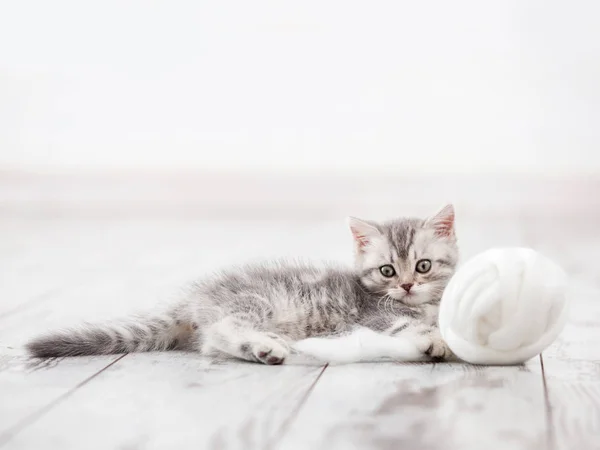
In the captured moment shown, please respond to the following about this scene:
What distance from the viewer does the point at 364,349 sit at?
5.09ft

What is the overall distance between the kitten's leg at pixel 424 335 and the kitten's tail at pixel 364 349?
1 centimetres

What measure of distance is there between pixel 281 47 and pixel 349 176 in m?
0.49

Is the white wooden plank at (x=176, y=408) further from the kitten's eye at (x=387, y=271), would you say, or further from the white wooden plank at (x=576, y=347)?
the white wooden plank at (x=576, y=347)

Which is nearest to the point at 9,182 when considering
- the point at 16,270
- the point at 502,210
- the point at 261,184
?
the point at 16,270

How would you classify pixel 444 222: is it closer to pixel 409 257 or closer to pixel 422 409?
pixel 409 257

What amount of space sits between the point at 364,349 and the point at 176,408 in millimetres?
416

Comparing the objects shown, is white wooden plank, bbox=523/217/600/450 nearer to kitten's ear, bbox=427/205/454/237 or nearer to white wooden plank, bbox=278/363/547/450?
white wooden plank, bbox=278/363/547/450

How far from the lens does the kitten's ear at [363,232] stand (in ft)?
5.71

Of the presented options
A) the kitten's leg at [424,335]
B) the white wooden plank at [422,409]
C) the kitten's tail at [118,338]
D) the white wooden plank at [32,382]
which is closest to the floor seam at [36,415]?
the white wooden plank at [32,382]

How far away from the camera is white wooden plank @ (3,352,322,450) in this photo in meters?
1.15

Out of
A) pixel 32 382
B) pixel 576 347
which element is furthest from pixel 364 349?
pixel 32 382

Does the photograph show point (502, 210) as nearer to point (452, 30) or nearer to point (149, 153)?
point (452, 30)

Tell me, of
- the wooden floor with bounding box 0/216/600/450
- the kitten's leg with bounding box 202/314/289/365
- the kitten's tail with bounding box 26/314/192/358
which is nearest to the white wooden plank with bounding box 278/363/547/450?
the wooden floor with bounding box 0/216/600/450

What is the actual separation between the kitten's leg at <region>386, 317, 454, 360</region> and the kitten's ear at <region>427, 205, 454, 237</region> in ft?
0.74
